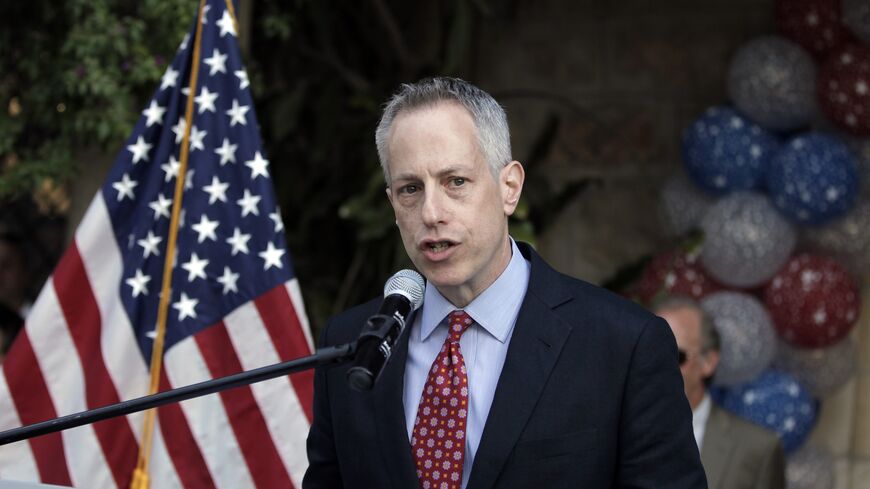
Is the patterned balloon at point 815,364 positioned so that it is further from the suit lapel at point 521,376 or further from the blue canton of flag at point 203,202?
the suit lapel at point 521,376

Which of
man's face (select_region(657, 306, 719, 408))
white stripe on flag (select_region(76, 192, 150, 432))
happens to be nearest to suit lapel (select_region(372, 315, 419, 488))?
white stripe on flag (select_region(76, 192, 150, 432))

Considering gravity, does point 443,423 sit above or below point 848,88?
below

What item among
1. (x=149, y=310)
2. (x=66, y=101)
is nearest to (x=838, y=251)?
(x=149, y=310)

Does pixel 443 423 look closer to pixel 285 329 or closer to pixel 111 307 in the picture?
pixel 285 329

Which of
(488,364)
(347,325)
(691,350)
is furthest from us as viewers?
(691,350)

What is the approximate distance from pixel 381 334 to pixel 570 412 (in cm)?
44

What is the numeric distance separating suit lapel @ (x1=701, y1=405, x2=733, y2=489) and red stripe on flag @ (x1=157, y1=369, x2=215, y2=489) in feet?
4.68

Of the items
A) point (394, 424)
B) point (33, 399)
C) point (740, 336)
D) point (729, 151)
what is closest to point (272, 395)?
point (33, 399)

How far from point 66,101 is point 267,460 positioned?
1802 millimetres

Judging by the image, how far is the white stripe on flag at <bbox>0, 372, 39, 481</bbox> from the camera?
Answer: 10.2 ft

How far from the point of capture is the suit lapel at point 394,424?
6.06 feet

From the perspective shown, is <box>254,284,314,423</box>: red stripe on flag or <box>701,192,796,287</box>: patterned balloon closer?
<box>254,284,314,423</box>: red stripe on flag

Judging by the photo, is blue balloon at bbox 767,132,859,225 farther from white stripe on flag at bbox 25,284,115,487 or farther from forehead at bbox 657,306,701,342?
white stripe on flag at bbox 25,284,115,487

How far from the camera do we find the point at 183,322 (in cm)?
315
